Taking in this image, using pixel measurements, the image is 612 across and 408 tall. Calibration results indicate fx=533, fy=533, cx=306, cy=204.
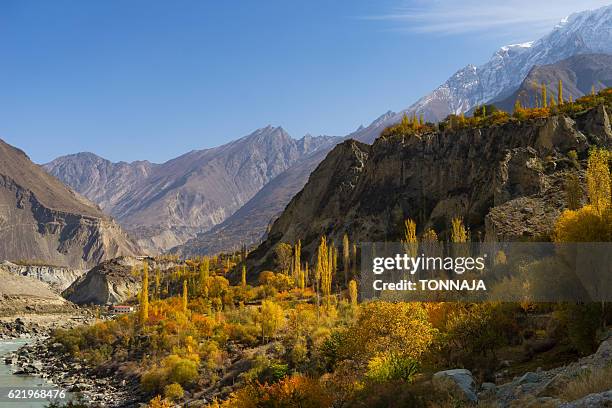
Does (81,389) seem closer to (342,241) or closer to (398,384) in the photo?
(398,384)

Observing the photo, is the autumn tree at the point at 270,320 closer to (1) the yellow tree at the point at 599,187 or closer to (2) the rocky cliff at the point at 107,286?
(1) the yellow tree at the point at 599,187

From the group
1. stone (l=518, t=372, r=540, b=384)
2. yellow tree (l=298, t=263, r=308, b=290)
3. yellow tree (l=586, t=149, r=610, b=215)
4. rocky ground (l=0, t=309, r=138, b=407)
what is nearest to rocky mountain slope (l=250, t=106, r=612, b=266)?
yellow tree (l=298, t=263, r=308, b=290)

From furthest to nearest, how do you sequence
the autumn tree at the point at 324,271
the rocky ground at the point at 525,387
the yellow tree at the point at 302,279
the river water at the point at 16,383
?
the yellow tree at the point at 302,279 < the autumn tree at the point at 324,271 < the river water at the point at 16,383 < the rocky ground at the point at 525,387

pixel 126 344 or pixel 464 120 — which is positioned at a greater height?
pixel 464 120

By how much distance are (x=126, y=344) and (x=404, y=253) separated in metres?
35.6

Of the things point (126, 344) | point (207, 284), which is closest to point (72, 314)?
point (207, 284)

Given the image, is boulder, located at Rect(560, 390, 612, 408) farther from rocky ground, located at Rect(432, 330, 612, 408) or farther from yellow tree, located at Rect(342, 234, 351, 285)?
yellow tree, located at Rect(342, 234, 351, 285)

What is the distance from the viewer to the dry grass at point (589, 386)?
12806 mm

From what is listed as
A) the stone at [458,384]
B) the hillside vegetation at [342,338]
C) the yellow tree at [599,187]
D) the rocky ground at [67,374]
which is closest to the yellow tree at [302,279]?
the hillside vegetation at [342,338]

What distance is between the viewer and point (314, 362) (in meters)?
40.2

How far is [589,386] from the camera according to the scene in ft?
42.9

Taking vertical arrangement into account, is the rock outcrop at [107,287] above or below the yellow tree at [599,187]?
below

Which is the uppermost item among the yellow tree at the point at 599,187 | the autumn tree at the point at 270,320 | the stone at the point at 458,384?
the yellow tree at the point at 599,187

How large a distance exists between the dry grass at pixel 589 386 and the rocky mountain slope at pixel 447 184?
35.8 metres
